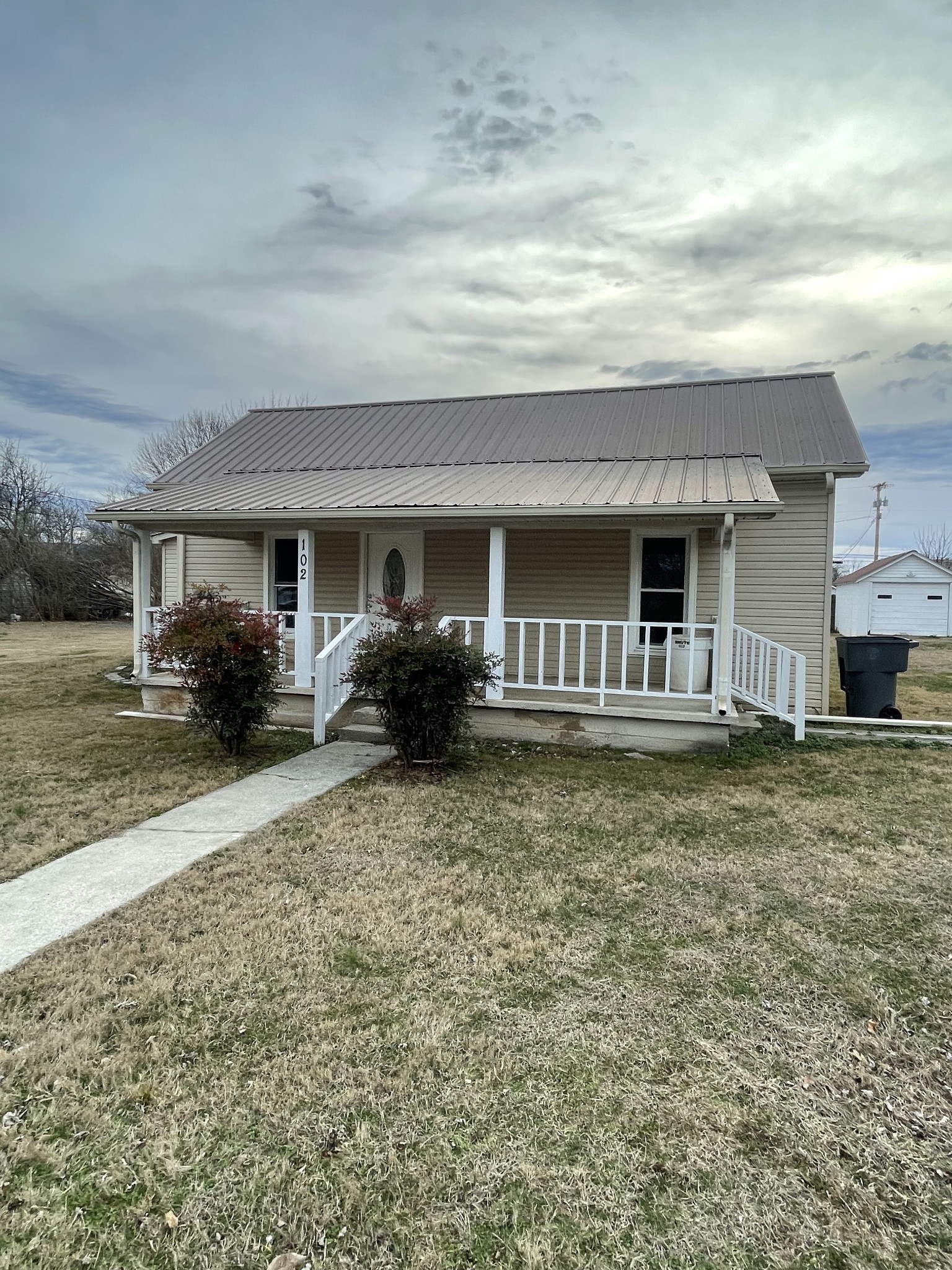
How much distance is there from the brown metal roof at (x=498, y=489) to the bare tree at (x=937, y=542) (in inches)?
2506

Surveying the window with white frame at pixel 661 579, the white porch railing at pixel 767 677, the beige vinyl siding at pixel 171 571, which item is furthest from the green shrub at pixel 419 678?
the beige vinyl siding at pixel 171 571

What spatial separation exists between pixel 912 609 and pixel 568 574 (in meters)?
23.9

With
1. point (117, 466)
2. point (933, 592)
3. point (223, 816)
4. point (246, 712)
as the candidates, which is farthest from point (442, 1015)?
point (117, 466)

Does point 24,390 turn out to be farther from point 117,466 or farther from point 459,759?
point 459,759

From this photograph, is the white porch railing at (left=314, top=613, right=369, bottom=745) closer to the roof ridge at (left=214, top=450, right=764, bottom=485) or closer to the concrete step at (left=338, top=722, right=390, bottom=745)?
the concrete step at (left=338, top=722, right=390, bottom=745)

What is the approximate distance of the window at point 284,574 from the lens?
432 inches

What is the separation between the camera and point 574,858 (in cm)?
446

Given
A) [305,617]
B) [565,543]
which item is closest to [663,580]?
[565,543]

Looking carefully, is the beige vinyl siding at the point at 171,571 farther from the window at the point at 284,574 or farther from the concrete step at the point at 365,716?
the concrete step at the point at 365,716

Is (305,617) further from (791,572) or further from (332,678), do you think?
(791,572)

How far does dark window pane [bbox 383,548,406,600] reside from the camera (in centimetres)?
1054

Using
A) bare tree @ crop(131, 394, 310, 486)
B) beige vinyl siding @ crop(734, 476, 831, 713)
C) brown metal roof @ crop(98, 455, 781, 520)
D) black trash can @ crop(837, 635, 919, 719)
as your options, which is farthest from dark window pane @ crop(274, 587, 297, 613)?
bare tree @ crop(131, 394, 310, 486)

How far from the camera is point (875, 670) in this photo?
30.8 feet

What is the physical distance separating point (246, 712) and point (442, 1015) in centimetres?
466
